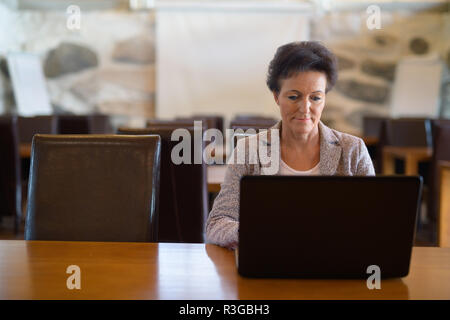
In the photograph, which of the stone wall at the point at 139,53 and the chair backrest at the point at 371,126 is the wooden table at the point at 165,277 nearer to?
the chair backrest at the point at 371,126

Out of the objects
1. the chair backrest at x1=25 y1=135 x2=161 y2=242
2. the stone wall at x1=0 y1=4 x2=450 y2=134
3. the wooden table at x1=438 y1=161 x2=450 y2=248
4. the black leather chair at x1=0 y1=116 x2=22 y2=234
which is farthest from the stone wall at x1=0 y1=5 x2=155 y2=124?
the chair backrest at x1=25 y1=135 x2=161 y2=242

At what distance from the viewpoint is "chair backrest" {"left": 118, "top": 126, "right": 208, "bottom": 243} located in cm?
200

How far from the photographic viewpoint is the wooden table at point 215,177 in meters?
2.23

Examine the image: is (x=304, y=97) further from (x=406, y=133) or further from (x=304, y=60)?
(x=406, y=133)

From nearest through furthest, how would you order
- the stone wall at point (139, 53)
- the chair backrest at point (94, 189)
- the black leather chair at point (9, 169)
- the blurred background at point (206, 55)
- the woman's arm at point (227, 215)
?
the woman's arm at point (227, 215) < the chair backrest at point (94, 189) < the black leather chair at point (9, 169) < the blurred background at point (206, 55) < the stone wall at point (139, 53)

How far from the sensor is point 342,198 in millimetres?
858

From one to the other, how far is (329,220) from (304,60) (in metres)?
0.68

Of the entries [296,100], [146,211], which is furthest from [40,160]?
[296,100]

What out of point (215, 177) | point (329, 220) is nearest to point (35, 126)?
point (215, 177)

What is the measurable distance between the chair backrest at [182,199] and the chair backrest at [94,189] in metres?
0.50

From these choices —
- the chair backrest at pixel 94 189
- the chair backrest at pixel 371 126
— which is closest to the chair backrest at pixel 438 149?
the chair backrest at pixel 371 126
